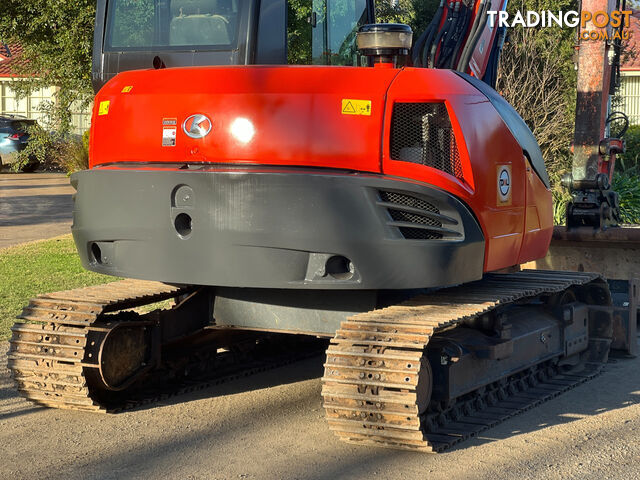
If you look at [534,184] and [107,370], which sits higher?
[534,184]

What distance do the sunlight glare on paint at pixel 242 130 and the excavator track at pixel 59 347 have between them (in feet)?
4.67

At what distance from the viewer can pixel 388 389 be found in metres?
5.97

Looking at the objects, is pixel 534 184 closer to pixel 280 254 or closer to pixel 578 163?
pixel 280 254

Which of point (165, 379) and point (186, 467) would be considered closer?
point (186, 467)

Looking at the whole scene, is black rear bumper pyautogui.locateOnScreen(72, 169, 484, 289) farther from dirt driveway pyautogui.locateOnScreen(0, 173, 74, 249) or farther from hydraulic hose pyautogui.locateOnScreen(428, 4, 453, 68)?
dirt driveway pyautogui.locateOnScreen(0, 173, 74, 249)

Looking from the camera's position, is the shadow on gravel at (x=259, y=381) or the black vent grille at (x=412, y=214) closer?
the black vent grille at (x=412, y=214)

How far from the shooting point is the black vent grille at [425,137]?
621 cm

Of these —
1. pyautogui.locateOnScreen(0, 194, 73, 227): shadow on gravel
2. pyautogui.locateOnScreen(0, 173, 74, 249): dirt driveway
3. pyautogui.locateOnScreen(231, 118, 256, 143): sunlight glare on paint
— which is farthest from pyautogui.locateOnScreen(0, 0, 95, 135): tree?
pyautogui.locateOnScreen(231, 118, 256, 143): sunlight glare on paint

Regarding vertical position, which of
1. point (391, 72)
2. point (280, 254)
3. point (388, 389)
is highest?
point (391, 72)

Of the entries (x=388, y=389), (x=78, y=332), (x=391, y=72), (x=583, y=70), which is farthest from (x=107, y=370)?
(x=583, y=70)

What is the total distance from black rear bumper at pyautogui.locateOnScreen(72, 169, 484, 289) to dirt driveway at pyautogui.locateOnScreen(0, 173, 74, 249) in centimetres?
968

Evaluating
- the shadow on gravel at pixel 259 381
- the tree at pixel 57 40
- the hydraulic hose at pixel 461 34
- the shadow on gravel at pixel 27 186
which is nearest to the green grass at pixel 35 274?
the tree at pixel 57 40

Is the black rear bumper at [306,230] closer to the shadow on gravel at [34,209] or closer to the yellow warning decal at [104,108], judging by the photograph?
the yellow warning decal at [104,108]

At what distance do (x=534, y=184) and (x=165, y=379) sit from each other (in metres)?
2.75
